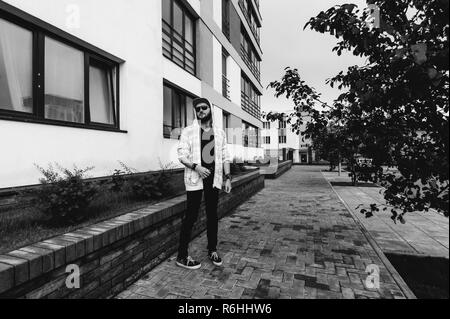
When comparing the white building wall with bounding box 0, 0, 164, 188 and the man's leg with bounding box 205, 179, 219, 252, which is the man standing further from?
the white building wall with bounding box 0, 0, 164, 188

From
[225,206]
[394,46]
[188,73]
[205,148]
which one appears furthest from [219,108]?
[394,46]

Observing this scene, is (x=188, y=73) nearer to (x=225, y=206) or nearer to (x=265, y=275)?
(x=225, y=206)

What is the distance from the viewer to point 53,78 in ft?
15.0

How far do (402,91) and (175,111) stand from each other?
25.5ft

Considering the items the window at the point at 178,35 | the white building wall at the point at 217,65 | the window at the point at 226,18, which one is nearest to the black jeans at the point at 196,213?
the window at the point at 178,35

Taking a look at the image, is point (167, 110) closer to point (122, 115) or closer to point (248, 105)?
point (122, 115)

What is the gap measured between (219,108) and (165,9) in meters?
5.46

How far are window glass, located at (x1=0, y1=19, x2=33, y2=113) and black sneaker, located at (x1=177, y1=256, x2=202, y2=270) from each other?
10.5 feet

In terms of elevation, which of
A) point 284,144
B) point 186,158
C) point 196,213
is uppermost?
point 284,144

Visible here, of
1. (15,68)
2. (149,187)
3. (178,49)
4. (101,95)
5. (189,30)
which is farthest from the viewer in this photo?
(189,30)

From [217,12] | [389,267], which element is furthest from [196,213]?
[217,12]

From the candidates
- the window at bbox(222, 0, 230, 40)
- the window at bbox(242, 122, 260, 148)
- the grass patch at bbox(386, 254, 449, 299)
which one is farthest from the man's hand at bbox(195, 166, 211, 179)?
the window at bbox(242, 122, 260, 148)

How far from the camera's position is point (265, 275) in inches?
129

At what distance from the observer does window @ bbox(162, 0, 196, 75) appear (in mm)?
8648
